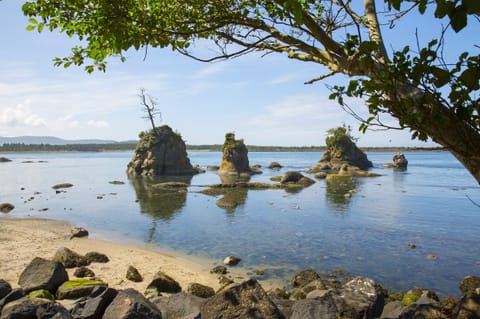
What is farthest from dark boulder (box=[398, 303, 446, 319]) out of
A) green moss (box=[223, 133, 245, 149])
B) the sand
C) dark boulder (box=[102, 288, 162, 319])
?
green moss (box=[223, 133, 245, 149])

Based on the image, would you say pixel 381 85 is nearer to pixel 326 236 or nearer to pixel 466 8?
pixel 466 8

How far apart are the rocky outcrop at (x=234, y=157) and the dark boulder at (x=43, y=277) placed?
182 feet

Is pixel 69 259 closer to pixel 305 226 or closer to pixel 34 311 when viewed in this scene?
pixel 34 311

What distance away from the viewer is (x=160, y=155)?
67.7m

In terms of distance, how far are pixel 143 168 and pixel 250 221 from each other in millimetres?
45034

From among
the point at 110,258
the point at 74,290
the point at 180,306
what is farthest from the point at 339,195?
the point at 180,306

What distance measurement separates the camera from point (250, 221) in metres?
26.6

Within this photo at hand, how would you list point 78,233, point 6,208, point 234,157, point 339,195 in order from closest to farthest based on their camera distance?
point 78,233 < point 6,208 < point 339,195 < point 234,157

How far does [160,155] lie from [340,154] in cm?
3654

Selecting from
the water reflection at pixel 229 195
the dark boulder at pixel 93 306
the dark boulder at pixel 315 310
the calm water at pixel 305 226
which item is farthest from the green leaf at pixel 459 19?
the water reflection at pixel 229 195

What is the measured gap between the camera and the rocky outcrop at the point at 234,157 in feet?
221

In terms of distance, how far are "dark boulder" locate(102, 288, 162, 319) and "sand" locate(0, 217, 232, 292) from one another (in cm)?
469

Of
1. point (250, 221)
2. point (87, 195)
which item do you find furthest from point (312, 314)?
point (87, 195)

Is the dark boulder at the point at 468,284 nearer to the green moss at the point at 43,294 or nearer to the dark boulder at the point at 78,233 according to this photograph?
the green moss at the point at 43,294
